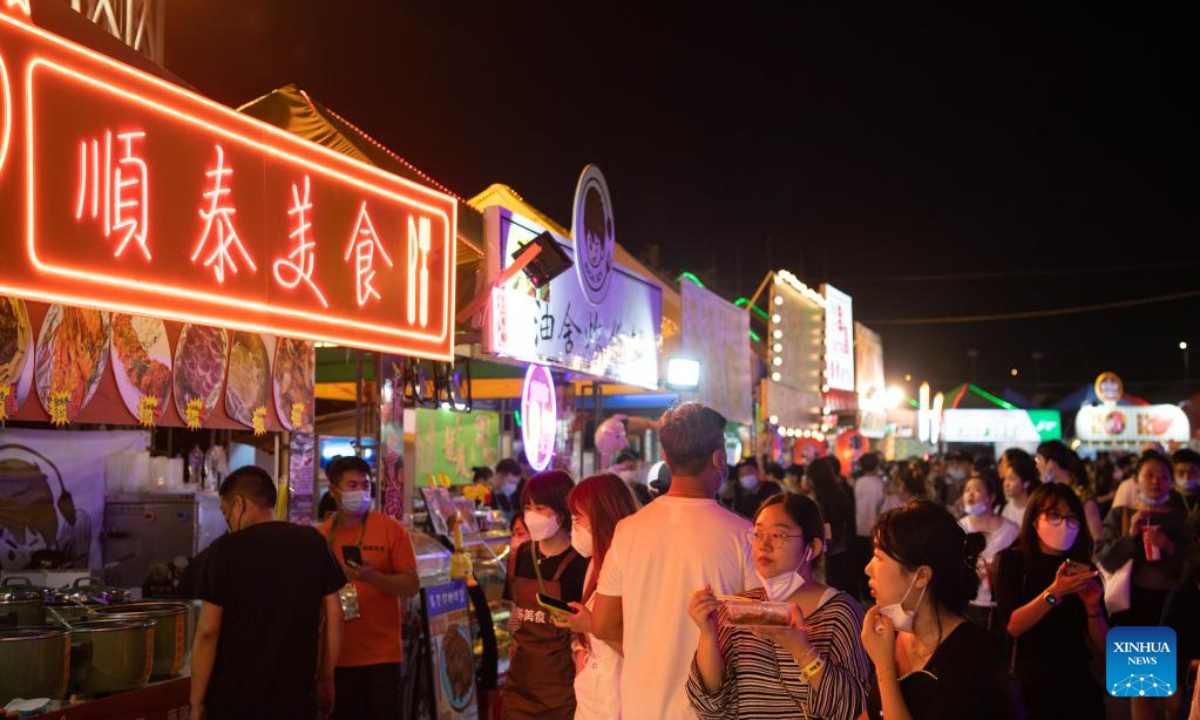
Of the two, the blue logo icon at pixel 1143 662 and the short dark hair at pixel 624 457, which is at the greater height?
the short dark hair at pixel 624 457

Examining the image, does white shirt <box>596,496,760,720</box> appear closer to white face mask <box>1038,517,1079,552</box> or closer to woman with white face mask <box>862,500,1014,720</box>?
A: woman with white face mask <box>862,500,1014,720</box>

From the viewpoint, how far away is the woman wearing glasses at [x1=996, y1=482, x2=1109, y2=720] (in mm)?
5262

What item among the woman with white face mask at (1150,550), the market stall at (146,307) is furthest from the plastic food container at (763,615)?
the woman with white face mask at (1150,550)

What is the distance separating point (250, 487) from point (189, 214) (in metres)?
1.36

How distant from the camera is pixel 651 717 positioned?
13.5ft

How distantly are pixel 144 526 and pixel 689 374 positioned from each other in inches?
293

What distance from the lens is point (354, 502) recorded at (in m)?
6.50

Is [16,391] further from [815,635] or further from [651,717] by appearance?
[815,635]

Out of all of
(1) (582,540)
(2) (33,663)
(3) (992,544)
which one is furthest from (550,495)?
(3) (992,544)

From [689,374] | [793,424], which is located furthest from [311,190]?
[793,424]

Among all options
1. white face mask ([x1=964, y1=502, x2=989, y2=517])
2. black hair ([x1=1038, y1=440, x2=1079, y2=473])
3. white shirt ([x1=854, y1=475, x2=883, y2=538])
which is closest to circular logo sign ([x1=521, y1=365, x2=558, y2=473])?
white face mask ([x1=964, y1=502, x2=989, y2=517])

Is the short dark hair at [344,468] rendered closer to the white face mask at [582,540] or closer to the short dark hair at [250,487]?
the short dark hair at [250,487]

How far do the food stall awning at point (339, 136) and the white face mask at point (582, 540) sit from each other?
3042mm

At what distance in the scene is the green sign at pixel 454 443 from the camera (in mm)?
13438
